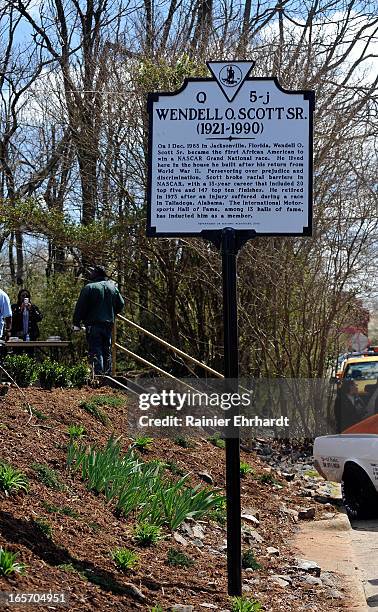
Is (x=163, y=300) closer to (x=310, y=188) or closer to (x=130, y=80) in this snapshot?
(x=130, y=80)

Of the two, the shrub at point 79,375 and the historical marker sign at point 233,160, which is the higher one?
the historical marker sign at point 233,160

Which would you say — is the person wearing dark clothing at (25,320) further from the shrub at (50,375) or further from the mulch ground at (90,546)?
the mulch ground at (90,546)

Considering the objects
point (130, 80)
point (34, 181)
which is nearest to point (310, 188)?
point (130, 80)

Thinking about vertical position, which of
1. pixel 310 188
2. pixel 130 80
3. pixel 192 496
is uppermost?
pixel 130 80

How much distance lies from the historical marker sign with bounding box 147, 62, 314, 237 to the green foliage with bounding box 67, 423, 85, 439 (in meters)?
2.95

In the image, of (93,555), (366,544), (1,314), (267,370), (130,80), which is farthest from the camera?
(130,80)

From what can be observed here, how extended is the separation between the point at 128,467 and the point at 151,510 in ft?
2.36

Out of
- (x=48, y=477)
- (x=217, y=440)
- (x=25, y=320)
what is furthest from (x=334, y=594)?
(x=25, y=320)

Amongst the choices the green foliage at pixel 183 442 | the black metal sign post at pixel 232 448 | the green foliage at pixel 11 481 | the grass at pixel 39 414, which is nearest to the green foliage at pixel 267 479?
the green foliage at pixel 183 442

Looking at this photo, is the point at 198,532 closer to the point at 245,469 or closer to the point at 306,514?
the point at 306,514

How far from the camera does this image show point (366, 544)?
29.7 feet

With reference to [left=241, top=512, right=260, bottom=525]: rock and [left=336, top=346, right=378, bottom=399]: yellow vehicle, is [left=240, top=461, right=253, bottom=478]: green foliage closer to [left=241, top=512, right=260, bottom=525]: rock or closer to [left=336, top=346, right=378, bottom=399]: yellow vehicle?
[left=241, top=512, right=260, bottom=525]: rock

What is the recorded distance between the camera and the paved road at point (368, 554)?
23.0 feet

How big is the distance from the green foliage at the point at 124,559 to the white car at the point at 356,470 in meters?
4.80
